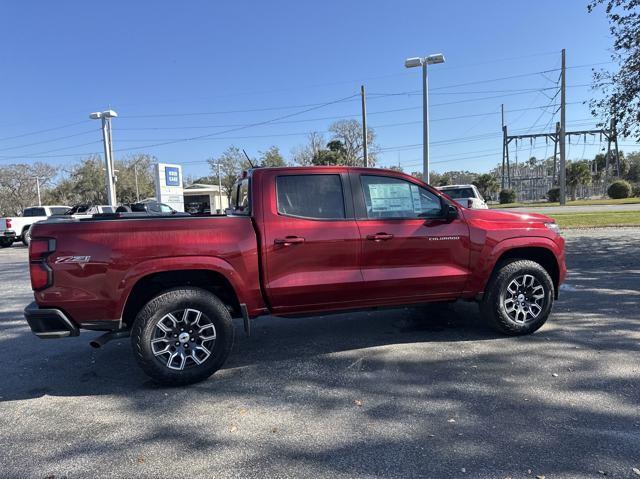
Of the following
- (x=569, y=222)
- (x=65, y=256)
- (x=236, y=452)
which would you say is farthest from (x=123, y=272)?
(x=569, y=222)

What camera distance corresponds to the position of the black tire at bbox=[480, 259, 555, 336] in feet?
16.1

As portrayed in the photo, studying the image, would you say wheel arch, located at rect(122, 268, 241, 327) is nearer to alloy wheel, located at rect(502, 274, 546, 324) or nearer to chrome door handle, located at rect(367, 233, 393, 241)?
chrome door handle, located at rect(367, 233, 393, 241)

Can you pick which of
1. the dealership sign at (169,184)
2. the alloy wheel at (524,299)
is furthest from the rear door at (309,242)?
the dealership sign at (169,184)

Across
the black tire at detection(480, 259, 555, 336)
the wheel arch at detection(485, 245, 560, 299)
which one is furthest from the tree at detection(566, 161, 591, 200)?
the black tire at detection(480, 259, 555, 336)

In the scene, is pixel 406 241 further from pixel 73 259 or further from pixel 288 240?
pixel 73 259

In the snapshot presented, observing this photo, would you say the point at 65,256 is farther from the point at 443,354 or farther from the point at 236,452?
the point at 443,354

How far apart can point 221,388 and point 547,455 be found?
259cm

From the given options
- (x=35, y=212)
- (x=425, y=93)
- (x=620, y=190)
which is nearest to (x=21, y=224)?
(x=35, y=212)

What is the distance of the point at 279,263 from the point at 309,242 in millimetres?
353

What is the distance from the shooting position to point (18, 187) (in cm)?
6097

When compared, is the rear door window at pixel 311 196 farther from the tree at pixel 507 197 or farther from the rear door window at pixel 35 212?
the tree at pixel 507 197

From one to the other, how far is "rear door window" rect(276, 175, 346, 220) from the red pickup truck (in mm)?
11

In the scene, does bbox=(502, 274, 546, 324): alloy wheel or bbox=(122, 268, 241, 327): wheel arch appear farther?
bbox=(502, 274, 546, 324): alloy wheel

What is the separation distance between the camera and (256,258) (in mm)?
4156
